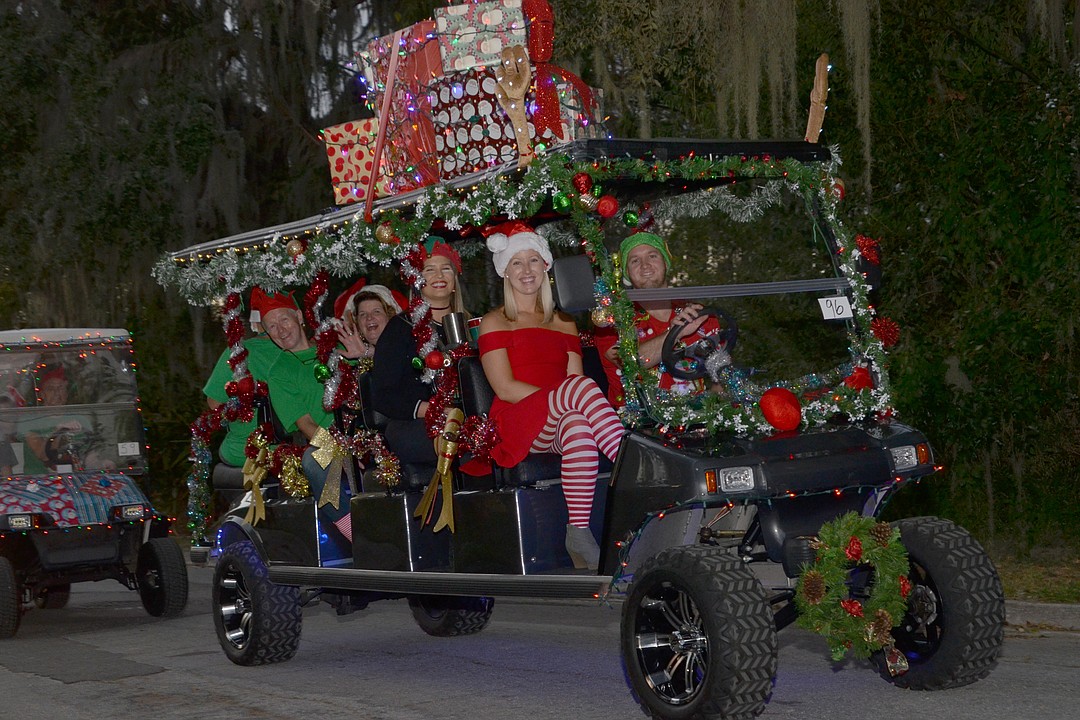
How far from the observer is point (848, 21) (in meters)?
11.1

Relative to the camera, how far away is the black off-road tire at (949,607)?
5625 millimetres

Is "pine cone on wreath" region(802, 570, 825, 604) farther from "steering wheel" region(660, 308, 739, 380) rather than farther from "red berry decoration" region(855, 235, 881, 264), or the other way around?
"red berry decoration" region(855, 235, 881, 264)

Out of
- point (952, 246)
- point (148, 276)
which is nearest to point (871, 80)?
point (952, 246)

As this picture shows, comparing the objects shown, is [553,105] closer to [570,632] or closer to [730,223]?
[730,223]

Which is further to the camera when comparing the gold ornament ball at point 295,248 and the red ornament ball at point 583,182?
the gold ornament ball at point 295,248

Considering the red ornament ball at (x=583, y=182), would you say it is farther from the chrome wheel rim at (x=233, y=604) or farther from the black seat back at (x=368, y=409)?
the chrome wheel rim at (x=233, y=604)

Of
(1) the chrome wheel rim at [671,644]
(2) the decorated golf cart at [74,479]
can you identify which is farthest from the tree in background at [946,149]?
(1) the chrome wheel rim at [671,644]

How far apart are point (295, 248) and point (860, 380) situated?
3.01 m

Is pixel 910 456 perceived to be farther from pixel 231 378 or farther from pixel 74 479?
pixel 74 479

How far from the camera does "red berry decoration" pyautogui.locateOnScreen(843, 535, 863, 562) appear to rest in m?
5.45

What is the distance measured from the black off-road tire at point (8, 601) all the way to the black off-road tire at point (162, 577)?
0.99 m

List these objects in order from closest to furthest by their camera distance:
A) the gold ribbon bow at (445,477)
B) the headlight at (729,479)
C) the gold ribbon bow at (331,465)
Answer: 1. the headlight at (729,479)
2. the gold ribbon bow at (445,477)
3. the gold ribbon bow at (331,465)

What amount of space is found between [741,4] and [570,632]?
572 centimetres

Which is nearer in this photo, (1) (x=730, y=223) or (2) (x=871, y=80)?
(1) (x=730, y=223)
